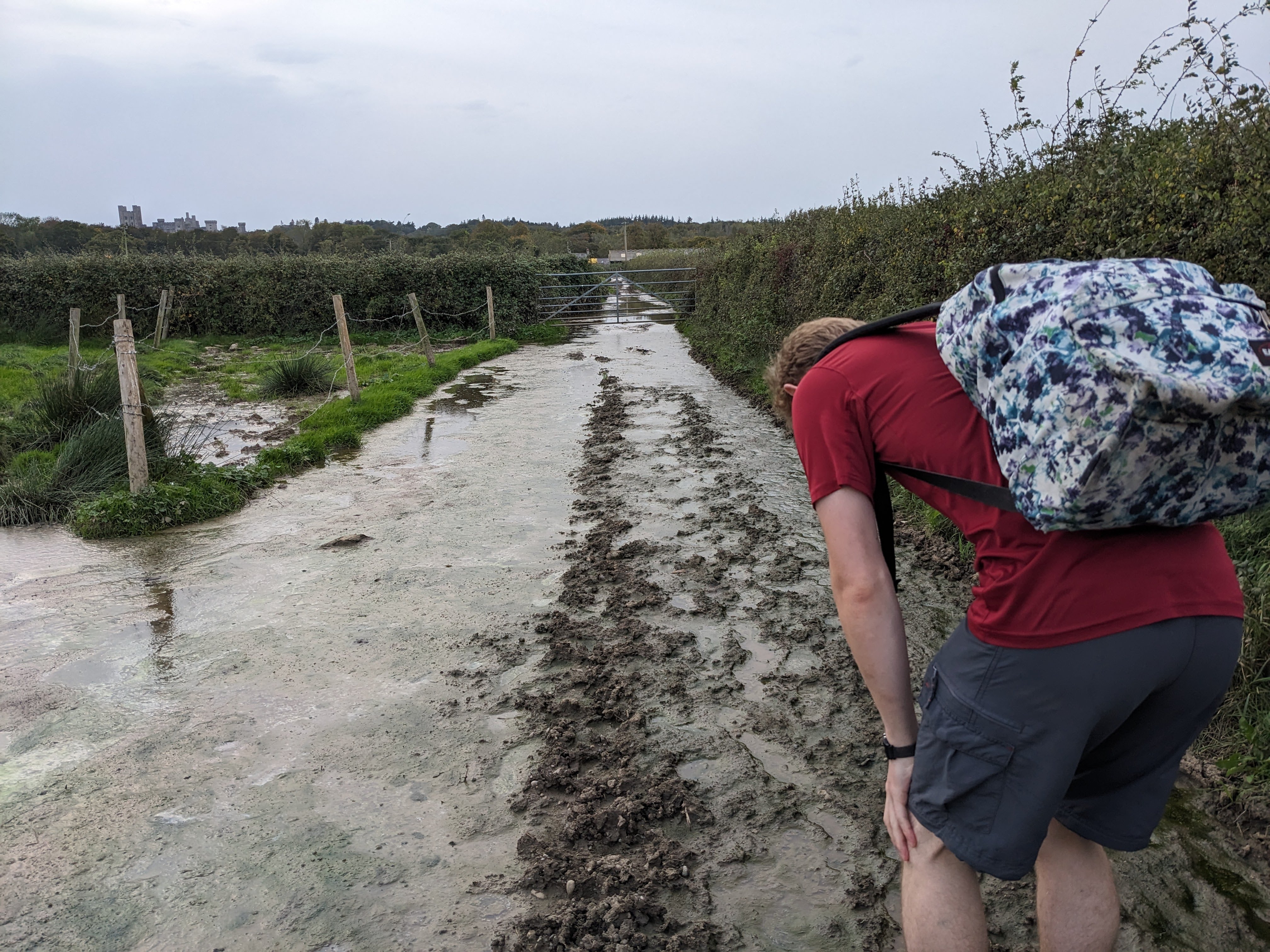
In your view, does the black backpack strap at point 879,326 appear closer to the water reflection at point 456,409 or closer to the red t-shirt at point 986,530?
the red t-shirt at point 986,530

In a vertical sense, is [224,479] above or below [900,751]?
below

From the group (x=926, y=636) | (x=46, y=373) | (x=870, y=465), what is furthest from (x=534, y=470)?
(x=46, y=373)

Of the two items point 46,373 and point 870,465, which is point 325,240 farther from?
point 870,465

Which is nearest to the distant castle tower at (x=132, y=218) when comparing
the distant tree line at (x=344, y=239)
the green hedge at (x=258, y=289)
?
the distant tree line at (x=344, y=239)

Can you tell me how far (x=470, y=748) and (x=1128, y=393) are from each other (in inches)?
116

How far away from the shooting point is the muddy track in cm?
249

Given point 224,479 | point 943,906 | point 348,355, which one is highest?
point 348,355

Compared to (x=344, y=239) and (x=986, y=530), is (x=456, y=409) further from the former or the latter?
(x=344, y=239)

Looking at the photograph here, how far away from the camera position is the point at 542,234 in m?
72.2

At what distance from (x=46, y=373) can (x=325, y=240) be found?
42.8 metres

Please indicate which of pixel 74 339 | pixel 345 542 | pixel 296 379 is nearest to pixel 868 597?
pixel 345 542

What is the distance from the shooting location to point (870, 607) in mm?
1591

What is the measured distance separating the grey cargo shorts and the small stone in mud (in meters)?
5.41

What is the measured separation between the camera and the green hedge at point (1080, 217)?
3.64 m
